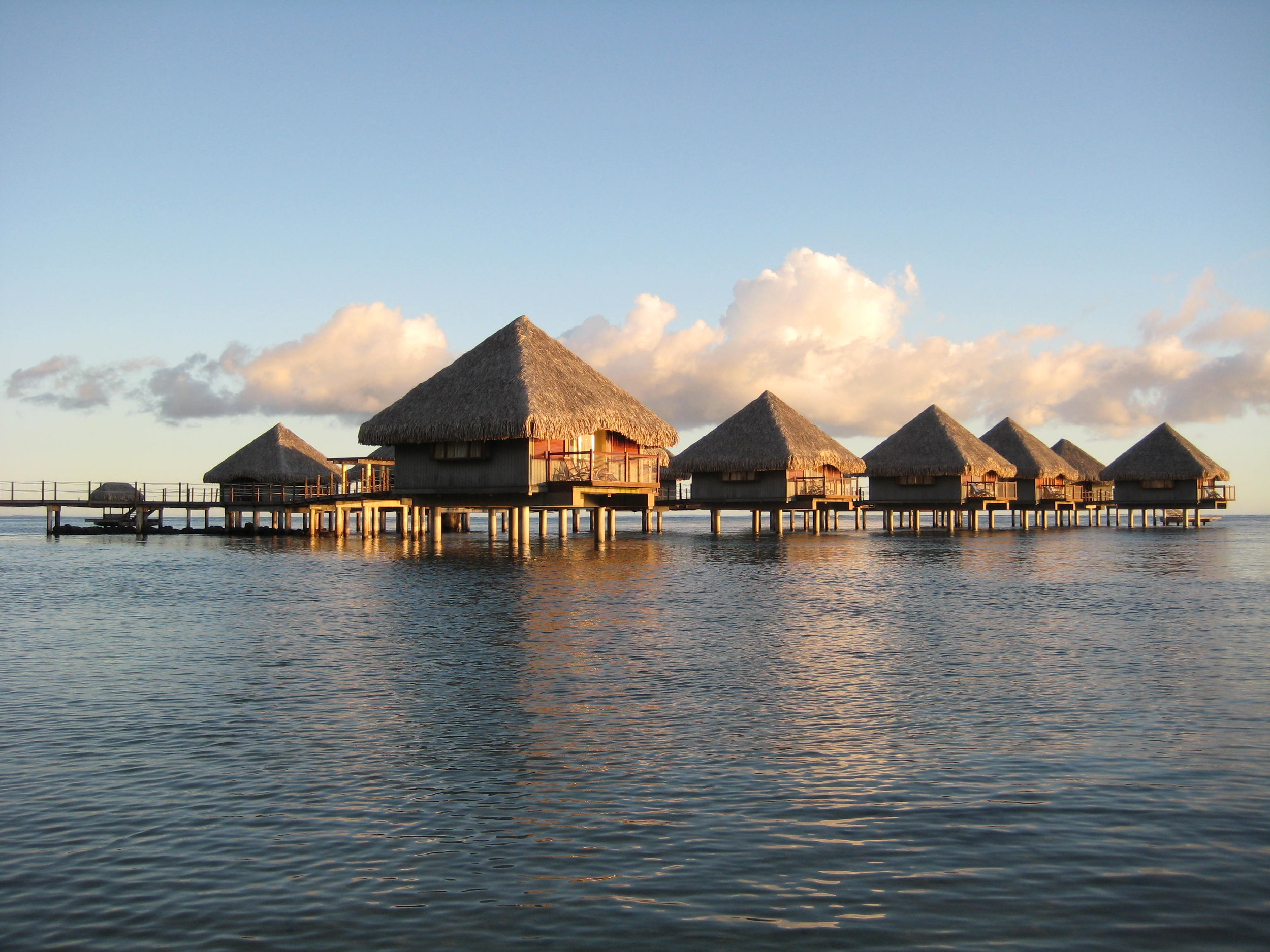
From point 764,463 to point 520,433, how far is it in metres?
17.2

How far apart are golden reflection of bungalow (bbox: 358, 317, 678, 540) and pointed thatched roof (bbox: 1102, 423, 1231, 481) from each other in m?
41.0

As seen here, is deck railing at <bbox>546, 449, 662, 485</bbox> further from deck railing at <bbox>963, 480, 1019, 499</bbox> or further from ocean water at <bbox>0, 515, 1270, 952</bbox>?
deck railing at <bbox>963, 480, 1019, 499</bbox>

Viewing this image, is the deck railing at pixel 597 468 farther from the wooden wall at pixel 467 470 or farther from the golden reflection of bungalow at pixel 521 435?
the wooden wall at pixel 467 470

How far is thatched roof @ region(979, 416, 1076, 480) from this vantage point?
6425 centimetres

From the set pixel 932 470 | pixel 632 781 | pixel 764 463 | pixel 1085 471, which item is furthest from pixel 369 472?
pixel 1085 471

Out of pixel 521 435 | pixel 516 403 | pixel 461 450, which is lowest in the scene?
pixel 461 450

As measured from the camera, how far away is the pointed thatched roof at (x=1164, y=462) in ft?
217

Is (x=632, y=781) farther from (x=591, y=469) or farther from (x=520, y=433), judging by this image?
(x=591, y=469)

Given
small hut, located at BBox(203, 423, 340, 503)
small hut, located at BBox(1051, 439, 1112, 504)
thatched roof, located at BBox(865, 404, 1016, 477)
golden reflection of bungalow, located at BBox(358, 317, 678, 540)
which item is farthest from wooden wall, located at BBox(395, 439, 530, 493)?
small hut, located at BBox(1051, 439, 1112, 504)

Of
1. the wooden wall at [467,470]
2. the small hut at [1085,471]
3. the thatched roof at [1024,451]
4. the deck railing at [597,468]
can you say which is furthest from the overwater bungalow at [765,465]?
the small hut at [1085,471]

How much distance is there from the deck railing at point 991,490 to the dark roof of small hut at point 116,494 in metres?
38.7

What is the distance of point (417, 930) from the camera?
5426mm

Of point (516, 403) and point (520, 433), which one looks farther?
point (516, 403)

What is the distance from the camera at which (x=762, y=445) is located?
47.2m
